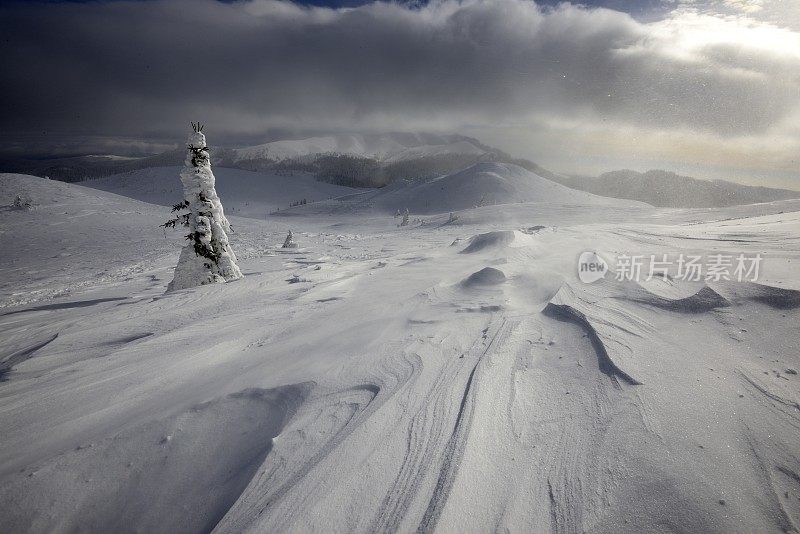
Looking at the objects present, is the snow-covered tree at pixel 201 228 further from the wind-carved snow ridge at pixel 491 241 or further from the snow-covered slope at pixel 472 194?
the snow-covered slope at pixel 472 194

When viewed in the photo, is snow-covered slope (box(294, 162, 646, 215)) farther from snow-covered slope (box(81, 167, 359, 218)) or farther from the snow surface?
the snow surface

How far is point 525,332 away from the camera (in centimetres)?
399

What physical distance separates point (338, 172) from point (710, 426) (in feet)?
561

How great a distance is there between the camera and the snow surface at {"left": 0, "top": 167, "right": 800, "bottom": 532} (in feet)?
6.56

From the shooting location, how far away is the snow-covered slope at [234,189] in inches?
2975

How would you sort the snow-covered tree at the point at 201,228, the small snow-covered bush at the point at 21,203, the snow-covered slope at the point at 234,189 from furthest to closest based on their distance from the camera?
1. the snow-covered slope at the point at 234,189
2. the small snow-covered bush at the point at 21,203
3. the snow-covered tree at the point at 201,228

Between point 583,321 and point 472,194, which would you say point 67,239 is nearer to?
point 583,321

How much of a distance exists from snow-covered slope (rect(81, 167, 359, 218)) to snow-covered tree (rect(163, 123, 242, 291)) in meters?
62.0

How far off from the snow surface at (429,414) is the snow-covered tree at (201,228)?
13.5 ft

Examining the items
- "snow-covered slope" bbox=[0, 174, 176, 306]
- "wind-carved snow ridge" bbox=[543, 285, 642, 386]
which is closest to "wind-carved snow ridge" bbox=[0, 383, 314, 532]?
→ "wind-carved snow ridge" bbox=[543, 285, 642, 386]

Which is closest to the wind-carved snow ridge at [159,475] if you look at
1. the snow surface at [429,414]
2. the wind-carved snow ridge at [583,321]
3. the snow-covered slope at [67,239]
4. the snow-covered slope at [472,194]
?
the snow surface at [429,414]

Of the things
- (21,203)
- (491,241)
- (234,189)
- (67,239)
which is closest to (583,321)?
(491,241)

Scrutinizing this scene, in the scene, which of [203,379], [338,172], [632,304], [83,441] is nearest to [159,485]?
[83,441]

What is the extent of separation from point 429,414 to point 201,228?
10052 mm
